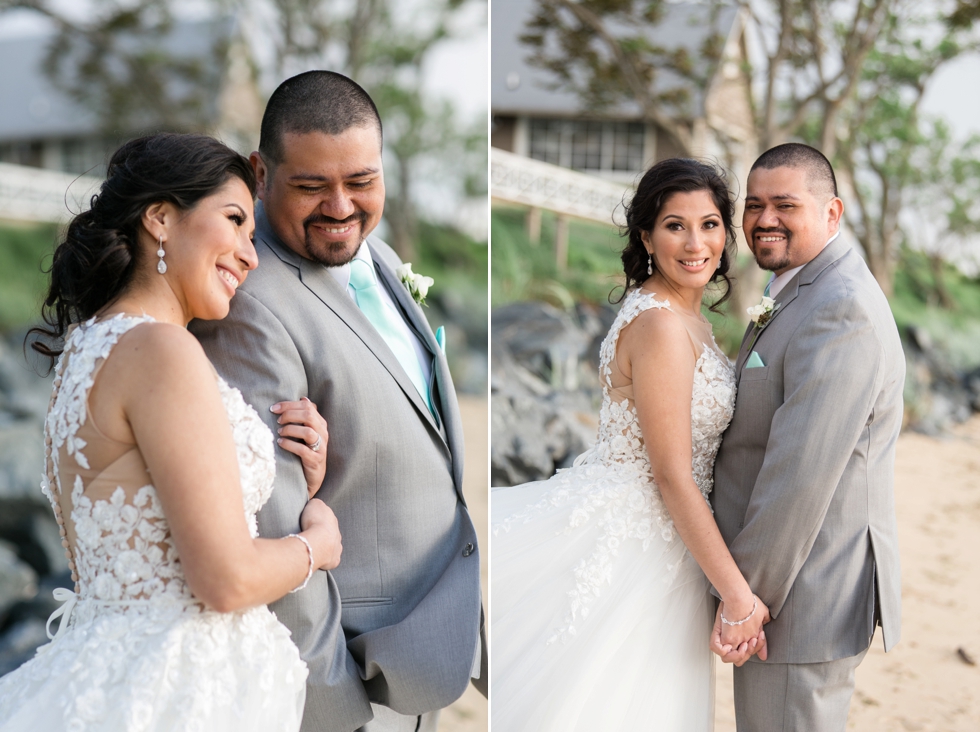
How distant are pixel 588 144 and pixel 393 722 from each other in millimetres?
18978

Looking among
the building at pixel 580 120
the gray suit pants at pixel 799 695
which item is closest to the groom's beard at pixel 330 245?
the gray suit pants at pixel 799 695

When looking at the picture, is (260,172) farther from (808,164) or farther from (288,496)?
(808,164)

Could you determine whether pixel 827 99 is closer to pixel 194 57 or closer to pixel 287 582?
pixel 287 582

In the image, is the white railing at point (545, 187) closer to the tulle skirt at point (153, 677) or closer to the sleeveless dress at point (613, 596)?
the sleeveless dress at point (613, 596)

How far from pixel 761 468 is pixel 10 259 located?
1821 cm

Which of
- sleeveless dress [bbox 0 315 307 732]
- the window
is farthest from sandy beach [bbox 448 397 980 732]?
the window

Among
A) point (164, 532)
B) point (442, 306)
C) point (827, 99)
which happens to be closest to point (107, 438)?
point (164, 532)

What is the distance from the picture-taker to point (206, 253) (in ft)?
7.15

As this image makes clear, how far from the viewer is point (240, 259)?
2277 millimetres

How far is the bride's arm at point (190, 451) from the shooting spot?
193 centimetres

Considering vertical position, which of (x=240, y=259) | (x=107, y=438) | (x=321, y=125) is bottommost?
(x=107, y=438)

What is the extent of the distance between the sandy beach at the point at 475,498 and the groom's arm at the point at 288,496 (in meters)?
1.25

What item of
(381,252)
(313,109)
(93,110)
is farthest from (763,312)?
(93,110)

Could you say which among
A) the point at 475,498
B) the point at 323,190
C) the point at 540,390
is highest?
the point at 323,190
